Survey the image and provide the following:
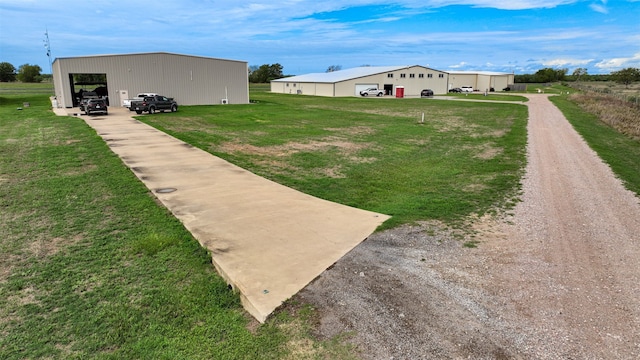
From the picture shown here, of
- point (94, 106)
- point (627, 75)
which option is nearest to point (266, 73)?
point (627, 75)

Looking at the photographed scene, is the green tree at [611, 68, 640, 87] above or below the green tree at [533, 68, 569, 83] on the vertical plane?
below

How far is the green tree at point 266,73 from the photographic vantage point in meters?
126

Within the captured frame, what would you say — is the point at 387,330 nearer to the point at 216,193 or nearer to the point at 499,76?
the point at 216,193

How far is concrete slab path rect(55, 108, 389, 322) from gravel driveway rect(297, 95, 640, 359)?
42cm

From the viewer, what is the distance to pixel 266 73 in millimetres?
127000

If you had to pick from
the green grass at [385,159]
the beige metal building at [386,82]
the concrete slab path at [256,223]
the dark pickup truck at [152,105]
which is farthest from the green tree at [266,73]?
the concrete slab path at [256,223]

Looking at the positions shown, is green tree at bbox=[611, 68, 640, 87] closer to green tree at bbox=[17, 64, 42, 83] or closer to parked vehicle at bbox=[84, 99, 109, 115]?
parked vehicle at bbox=[84, 99, 109, 115]

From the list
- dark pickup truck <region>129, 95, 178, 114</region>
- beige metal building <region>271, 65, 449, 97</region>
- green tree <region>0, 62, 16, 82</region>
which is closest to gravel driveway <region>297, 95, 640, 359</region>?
dark pickup truck <region>129, 95, 178, 114</region>

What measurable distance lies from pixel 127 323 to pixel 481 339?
3.66 metres

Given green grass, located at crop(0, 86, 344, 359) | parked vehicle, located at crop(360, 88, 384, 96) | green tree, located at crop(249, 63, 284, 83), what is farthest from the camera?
green tree, located at crop(249, 63, 284, 83)

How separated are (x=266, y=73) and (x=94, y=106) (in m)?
102

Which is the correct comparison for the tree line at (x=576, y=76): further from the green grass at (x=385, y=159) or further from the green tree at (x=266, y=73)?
the green grass at (x=385, y=159)

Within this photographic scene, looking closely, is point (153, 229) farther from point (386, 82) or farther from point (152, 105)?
point (386, 82)

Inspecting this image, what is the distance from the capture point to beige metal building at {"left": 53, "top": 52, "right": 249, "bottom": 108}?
118ft
